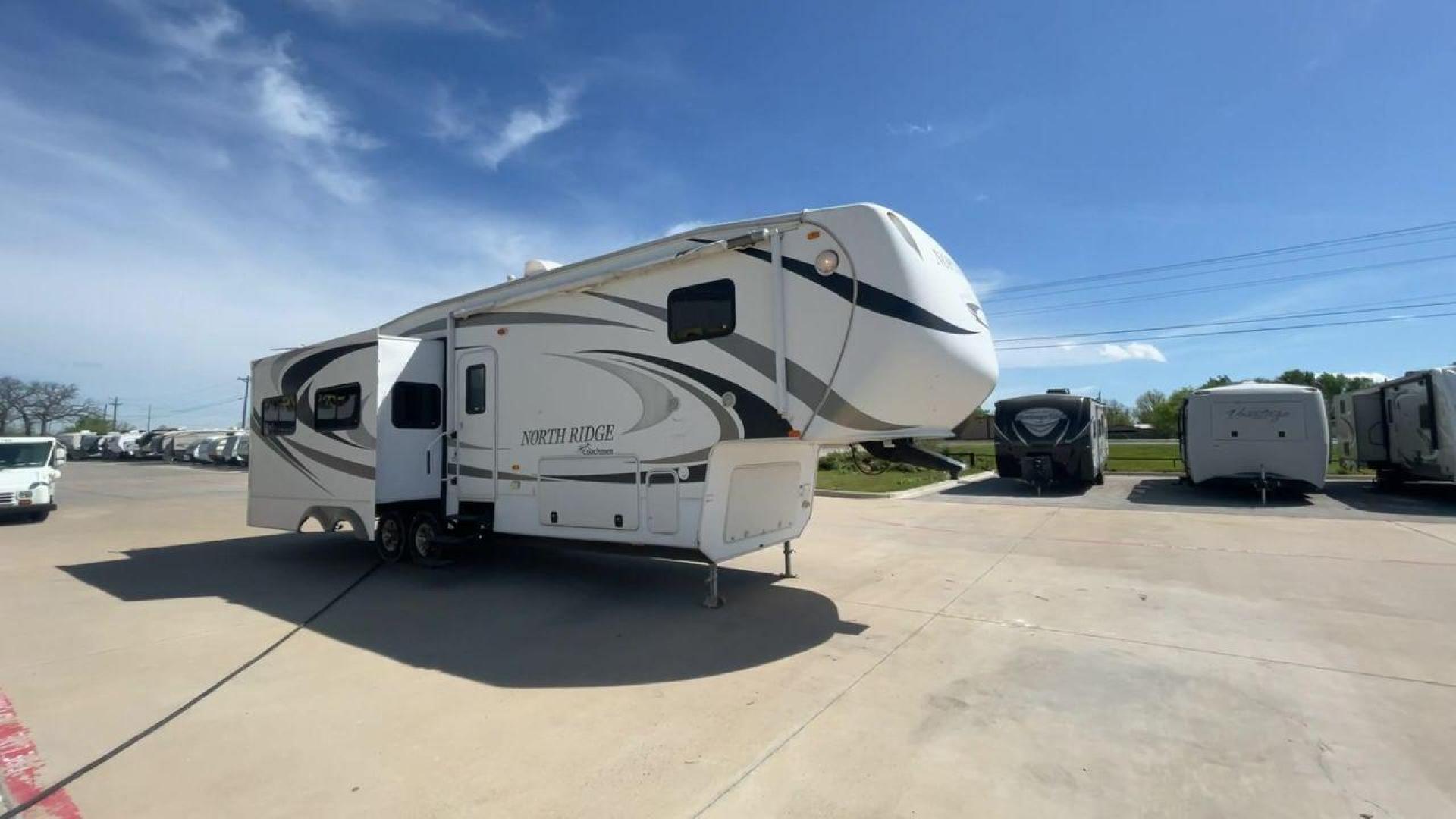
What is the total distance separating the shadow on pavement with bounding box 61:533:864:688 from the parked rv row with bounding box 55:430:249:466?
27475 mm

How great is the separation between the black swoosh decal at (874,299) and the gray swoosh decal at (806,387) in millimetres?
679

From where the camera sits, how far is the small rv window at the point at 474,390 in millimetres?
8148

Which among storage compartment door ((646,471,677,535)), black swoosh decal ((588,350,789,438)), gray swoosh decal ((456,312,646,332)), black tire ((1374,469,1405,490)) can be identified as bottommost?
black tire ((1374,469,1405,490))

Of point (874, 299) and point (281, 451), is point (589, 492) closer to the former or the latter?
point (874, 299)

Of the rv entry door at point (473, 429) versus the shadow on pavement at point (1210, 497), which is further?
the shadow on pavement at point (1210, 497)

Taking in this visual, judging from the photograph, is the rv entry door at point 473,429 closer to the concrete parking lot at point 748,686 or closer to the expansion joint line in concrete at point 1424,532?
the concrete parking lot at point 748,686

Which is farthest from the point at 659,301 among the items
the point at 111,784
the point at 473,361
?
the point at 111,784

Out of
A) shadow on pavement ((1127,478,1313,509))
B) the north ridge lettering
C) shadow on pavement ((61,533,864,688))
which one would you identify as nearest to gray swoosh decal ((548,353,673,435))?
the north ridge lettering

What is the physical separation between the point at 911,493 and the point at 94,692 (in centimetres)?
1593

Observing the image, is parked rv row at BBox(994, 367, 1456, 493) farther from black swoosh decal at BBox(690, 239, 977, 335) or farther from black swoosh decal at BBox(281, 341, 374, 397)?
black swoosh decal at BBox(281, 341, 374, 397)

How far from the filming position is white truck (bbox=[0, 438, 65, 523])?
13.4m

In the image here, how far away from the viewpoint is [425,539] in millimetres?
8766

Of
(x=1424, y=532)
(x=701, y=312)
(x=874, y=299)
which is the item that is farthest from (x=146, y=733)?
(x=1424, y=532)

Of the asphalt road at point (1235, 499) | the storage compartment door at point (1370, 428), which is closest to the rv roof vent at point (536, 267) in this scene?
the asphalt road at point (1235, 499)
